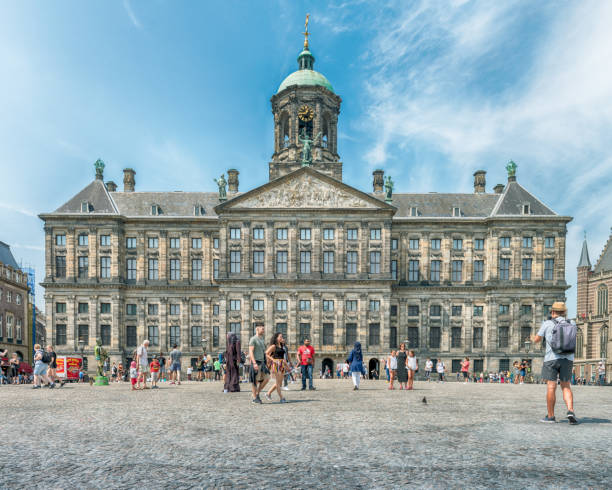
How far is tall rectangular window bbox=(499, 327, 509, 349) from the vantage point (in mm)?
51428

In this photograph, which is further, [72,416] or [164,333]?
[164,333]

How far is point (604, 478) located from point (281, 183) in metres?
45.5

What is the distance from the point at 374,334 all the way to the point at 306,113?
2486 cm

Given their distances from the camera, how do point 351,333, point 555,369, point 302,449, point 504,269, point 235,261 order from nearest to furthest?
point 302,449 < point 555,369 < point 351,333 < point 235,261 < point 504,269

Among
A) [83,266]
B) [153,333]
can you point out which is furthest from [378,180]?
[83,266]

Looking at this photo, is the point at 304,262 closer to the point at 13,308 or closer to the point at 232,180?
the point at 232,180

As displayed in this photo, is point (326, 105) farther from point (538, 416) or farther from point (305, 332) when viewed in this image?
point (538, 416)

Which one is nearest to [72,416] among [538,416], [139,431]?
[139,431]

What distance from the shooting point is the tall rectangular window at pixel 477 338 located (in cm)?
5219

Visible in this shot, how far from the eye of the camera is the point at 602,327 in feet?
203

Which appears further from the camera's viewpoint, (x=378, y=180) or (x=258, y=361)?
(x=378, y=180)

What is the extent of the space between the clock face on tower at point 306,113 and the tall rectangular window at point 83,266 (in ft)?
88.5

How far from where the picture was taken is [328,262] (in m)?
49.8

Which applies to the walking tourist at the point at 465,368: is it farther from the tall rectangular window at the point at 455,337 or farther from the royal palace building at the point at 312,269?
the royal palace building at the point at 312,269
